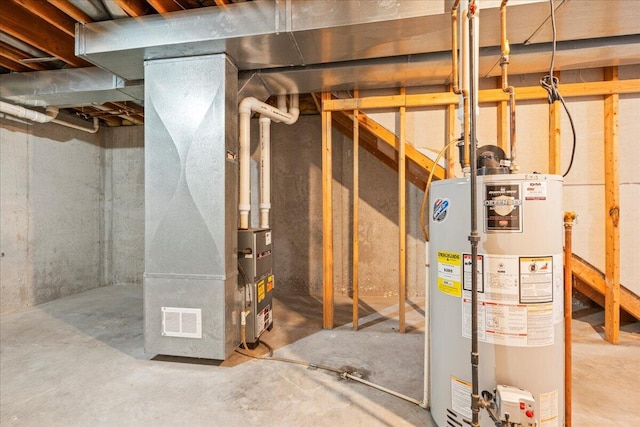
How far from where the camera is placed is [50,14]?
226 centimetres

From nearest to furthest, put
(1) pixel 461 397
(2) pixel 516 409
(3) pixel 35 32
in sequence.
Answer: (2) pixel 516 409
(1) pixel 461 397
(3) pixel 35 32

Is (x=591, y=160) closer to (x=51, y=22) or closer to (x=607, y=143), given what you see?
(x=607, y=143)

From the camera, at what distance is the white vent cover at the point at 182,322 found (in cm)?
238

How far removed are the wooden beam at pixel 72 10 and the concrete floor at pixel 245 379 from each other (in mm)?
2500

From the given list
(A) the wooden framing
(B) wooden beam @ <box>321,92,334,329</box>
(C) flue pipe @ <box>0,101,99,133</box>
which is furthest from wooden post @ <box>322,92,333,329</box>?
(C) flue pipe @ <box>0,101,99,133</box>

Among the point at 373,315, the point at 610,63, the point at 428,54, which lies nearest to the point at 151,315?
the point at 373,315

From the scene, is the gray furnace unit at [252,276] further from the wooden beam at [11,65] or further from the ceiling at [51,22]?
the wooden beam at [11,65]

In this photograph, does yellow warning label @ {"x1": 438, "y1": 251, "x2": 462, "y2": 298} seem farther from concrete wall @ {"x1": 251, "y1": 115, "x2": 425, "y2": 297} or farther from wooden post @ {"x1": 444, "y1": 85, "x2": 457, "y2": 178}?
concrete wall @ {"x1": 251, "y1": 115, "x2": 425, "y2": 297}

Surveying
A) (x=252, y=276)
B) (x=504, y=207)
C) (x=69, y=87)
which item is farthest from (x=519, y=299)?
(x=69, y=87)

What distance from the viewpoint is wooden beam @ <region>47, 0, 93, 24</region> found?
2019 mm

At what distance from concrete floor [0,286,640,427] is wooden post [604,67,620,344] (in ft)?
0.98

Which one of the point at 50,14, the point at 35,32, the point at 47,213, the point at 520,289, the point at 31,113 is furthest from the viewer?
the point at 47,213

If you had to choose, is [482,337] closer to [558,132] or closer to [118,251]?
[558,132]

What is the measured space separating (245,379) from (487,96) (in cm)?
309
